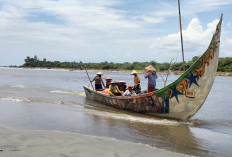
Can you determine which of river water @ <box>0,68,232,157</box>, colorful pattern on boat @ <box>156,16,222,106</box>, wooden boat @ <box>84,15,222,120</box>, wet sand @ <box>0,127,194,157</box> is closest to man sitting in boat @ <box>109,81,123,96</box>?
river water @ <box>0,68,232,157</box>

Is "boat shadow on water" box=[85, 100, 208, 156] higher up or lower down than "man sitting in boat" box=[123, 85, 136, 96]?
lower down

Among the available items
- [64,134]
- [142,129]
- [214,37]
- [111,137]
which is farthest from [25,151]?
[214,37]

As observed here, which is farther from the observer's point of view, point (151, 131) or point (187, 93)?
point (187, 93)

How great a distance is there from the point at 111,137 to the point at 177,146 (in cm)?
152

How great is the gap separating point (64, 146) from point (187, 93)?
4.34 meters

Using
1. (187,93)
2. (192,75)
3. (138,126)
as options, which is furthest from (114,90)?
(192,75)

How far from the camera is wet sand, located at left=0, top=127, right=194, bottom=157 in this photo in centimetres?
434

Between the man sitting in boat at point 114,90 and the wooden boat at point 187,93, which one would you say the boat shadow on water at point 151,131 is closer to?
the wooden boat at point 187,93

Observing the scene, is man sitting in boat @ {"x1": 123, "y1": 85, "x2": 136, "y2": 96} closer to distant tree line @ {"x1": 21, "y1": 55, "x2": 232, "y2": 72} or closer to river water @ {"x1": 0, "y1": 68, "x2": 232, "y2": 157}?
river water @ {"x1": 0, "y1": 68, "x2": 232, "y2": 157}

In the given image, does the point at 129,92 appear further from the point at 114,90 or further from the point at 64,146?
the point at 64,146

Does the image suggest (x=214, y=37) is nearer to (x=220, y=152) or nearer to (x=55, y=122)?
(x=220, y=152)

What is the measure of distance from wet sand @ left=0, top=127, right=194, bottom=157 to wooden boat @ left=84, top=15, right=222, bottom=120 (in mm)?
2961

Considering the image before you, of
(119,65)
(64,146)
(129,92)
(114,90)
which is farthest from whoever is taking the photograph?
(119,65)

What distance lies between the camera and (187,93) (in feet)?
25.2
